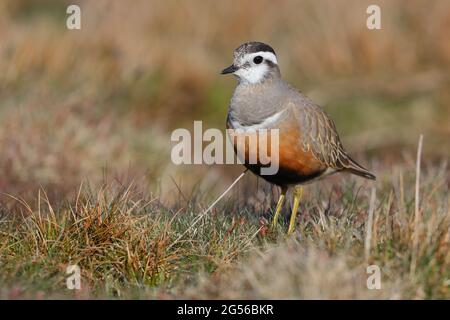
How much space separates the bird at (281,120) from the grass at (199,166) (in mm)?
349

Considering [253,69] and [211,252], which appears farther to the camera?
[253,69]

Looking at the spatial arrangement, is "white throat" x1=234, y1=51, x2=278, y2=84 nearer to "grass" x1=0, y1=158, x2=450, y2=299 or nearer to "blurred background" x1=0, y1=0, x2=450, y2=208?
"grass" x1=0, y1=158, x2=450, y2=299

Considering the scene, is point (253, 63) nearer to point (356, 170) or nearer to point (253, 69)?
point (253, 69)

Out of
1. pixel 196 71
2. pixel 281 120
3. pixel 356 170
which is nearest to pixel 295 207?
pixel 281 120

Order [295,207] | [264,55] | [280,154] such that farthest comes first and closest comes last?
1. [264,55]
2. [295,207]
3. [280,154]

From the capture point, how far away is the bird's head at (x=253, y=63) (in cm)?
671

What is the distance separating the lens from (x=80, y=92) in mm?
9812

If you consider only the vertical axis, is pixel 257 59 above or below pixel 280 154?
above

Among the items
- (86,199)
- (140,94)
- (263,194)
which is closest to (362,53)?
(140,94)

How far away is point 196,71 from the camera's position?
40.2 feet

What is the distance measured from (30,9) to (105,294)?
393 inches

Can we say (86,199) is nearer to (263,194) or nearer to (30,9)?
(263,194)

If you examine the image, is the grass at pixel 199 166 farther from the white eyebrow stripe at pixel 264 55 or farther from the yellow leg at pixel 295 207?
the white eyebrow stripe at pixel 264 55

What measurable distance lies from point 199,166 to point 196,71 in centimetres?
273
